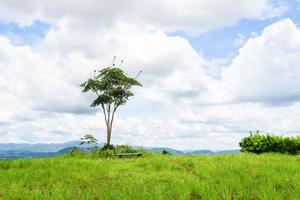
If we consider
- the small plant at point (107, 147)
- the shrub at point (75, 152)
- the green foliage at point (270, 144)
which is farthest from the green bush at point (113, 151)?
the green foliage at point (270, 144)

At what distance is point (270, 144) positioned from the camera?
28578 mm

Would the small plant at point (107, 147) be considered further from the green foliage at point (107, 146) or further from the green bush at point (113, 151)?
the green bush at point (113, 151)

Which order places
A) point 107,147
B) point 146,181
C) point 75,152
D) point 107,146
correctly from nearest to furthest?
point 146,181
point 75,152
point 107,147
point 107,146

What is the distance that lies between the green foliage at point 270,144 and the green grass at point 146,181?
10.5 m

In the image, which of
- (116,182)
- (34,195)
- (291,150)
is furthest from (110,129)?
(34,195)

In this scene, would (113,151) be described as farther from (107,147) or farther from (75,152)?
(107,147)

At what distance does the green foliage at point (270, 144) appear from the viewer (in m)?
27.5

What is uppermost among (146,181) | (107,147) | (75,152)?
(107,147)

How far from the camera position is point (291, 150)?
1083 inches

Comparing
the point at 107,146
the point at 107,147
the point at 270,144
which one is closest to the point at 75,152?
the point at 107,147

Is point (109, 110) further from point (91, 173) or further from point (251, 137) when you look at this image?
point (91, 173)

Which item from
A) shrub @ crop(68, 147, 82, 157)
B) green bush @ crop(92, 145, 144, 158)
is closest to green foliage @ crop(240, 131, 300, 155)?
green bush @ crop(92, 145, 144, 158)

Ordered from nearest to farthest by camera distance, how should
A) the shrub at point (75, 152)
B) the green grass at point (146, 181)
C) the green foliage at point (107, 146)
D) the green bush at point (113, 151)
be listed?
1. the green grass at point (146, 181)
2. the green bush at point (113, 151)
3. the shrub at point (75, 152)
4. the green foliage at point (107, 146)

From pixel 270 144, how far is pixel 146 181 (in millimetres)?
16424
